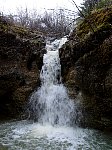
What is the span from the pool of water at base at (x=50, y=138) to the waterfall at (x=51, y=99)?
570 millimetres

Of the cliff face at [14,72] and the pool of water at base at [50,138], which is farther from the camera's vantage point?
the cliff face at [14,72]

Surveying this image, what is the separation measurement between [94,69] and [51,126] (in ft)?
7.67

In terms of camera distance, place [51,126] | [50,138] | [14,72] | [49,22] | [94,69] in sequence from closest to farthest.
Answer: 1. [50,138]
2. [94,69]
3. [51,126]
4. [14,72]
5. [49,22]

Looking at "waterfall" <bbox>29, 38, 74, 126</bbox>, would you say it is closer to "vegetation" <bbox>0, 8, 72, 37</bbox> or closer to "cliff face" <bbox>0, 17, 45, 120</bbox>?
"cliff face" <bbox>0, 17, 45, 120</bbox>

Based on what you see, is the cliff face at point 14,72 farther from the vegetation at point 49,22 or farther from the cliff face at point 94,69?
the cliff face at point 94,69

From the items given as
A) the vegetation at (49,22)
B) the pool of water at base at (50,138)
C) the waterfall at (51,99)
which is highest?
the vegetation at (49,22)

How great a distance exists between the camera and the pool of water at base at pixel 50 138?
6.74 metres

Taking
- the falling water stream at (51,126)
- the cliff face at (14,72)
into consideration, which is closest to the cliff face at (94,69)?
the falling water stream at (51,126)

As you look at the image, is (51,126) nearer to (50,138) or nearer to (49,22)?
(50,138)

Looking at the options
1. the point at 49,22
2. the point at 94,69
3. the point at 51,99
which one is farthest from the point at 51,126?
the point at 49,22

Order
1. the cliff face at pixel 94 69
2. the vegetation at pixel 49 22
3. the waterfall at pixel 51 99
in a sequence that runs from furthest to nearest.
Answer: the waterfall at pixel 51 99 → the cliff face at pixel 94 69 → the vegetation at pixel 49 22

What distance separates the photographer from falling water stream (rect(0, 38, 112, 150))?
689 centimetres

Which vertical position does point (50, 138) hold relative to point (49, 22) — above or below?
below

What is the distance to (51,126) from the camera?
8.73 m
